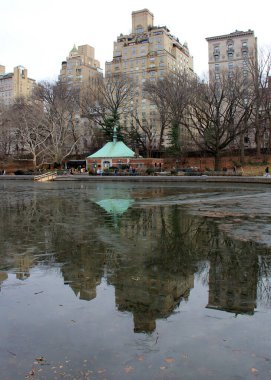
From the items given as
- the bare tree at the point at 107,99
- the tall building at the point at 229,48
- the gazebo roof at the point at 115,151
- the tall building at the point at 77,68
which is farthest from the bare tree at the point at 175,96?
the tall building at the point at 77,68

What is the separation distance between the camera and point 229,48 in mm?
115000

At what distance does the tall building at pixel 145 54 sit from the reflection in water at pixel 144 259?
99.2 metres

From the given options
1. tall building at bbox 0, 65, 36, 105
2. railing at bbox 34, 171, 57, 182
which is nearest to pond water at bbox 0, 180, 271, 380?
railing at bbox 34, 171, 57, 182

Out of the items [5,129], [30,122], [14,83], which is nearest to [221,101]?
[30,122]

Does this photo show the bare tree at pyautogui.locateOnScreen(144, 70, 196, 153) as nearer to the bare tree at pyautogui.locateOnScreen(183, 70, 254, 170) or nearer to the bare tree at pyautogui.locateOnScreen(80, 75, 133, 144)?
the bare tree at pyautogui.locateOnScreen(183, 70, 254, 170)

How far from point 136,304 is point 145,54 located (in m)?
120

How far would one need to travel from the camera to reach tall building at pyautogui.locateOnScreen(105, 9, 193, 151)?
114500 mm

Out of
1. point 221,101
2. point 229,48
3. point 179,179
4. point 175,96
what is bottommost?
point 179,179

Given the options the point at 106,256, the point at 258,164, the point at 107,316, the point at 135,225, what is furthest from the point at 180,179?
the point at 107,316

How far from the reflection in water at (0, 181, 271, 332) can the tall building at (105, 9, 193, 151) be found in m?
99.2

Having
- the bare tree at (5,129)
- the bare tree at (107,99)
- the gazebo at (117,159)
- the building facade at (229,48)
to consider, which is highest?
the building facade at (229,48)

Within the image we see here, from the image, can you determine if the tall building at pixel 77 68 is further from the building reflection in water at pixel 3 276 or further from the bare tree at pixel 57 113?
the building reflection in water at pixel 3 276

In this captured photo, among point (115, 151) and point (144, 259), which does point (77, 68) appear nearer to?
point (115, 151)

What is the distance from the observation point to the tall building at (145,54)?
376 ft
